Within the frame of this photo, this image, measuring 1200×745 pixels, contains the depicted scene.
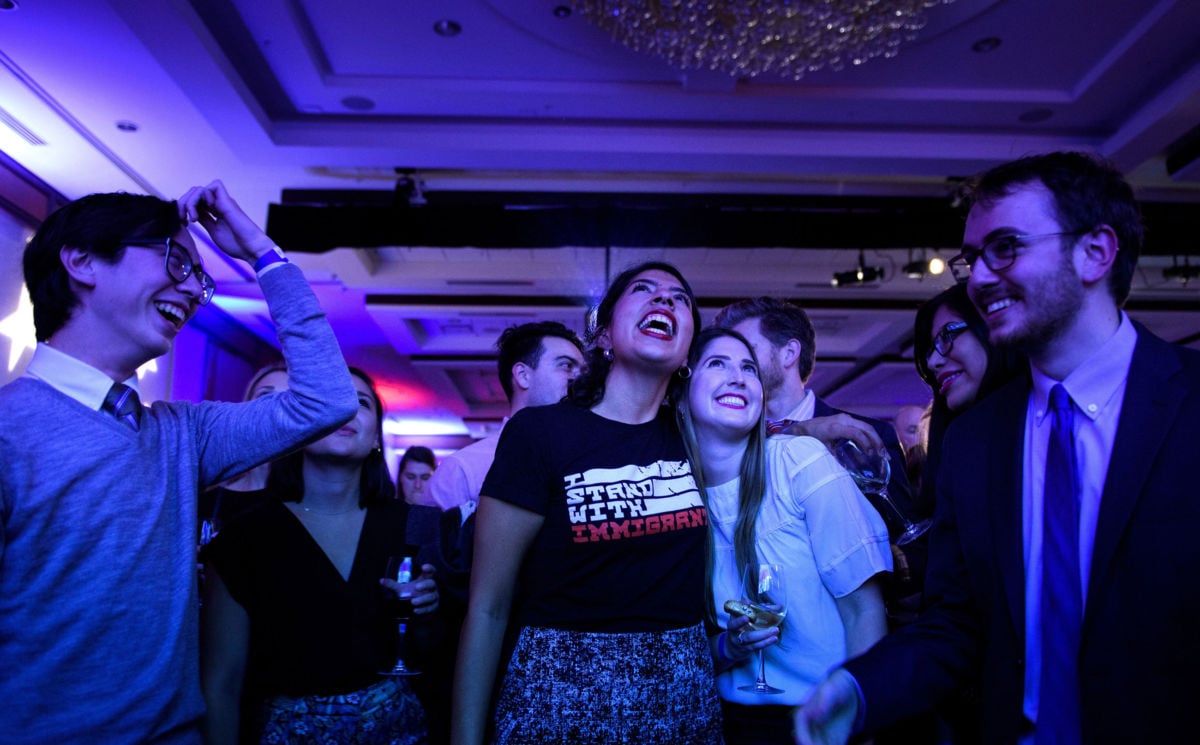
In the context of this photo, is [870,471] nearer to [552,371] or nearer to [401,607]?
[401,607]

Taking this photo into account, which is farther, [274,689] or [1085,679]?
[274,689]

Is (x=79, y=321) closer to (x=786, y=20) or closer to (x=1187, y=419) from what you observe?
(x=1187, y=419)

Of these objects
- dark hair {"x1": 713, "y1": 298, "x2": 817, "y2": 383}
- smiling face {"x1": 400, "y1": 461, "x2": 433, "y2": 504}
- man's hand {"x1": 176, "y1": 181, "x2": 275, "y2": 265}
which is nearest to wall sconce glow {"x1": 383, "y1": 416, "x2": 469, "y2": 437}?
smiling face {"x1": 400, "y1": 461, "x2": 433, "y2": 504}

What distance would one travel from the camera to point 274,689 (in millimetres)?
1746

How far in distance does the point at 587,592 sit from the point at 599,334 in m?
0.76

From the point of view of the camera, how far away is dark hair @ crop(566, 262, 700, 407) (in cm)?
190

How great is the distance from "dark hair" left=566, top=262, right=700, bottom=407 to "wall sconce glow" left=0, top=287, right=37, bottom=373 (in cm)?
566

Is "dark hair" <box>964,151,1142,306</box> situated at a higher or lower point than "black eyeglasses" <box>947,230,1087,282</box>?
higher

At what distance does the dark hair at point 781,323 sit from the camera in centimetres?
293

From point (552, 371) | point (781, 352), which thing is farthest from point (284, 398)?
point (781, 352)

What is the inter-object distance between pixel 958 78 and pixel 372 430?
A: 14.1ft

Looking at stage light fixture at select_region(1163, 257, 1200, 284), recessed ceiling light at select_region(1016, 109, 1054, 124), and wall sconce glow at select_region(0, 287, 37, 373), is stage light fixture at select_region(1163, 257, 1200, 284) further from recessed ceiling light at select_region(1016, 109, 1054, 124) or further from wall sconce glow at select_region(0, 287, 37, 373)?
wall sconce glow at select_region(0, 287, 37, 373)

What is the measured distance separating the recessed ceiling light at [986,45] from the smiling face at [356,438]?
158 inches

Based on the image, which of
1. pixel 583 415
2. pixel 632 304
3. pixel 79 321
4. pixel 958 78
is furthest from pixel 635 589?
pixel 958 78
